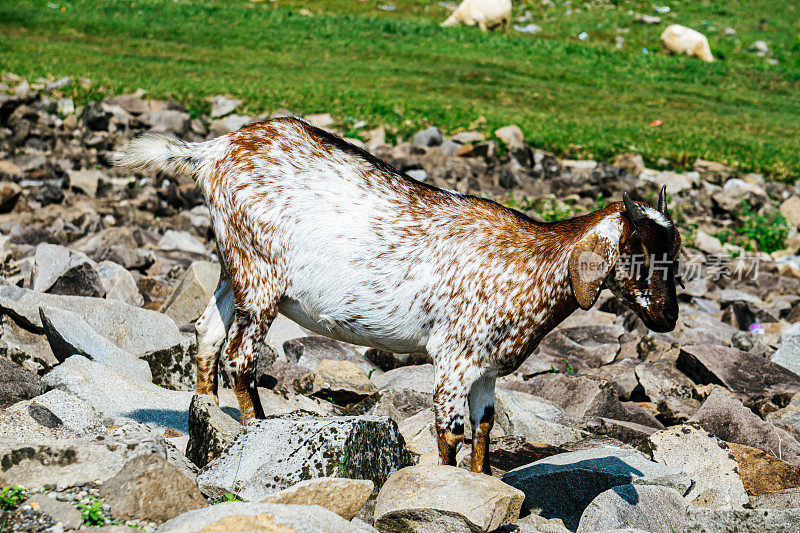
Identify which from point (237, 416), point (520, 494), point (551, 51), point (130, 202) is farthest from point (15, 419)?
point (551, 51)

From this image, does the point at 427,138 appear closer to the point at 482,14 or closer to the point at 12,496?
the point at 12,496

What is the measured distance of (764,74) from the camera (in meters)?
29.0

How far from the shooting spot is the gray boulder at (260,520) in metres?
3.54

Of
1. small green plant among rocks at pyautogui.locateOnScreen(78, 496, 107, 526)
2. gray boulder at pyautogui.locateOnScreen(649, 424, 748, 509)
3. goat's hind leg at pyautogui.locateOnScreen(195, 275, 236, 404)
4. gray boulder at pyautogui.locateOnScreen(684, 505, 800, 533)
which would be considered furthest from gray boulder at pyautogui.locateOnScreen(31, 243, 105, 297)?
gray boulder at pyautogui.locateOnScreen(684, 505, 800, 533)

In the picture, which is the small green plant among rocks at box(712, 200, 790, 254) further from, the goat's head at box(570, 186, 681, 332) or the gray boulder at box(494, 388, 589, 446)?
the goat's head at box(570, 186, 681, 332)

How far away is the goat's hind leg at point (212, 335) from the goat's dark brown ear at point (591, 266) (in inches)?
96.3

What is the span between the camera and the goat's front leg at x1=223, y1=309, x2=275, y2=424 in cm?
536

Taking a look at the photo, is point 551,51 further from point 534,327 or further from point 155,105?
point 534,327

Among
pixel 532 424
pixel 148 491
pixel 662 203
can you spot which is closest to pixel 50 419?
pixel 148 491

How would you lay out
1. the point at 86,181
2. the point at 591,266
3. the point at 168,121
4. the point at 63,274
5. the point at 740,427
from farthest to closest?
1. the point at 168,121
2. the point at 86,181
3. the point at 63,274
4. the point at 740,427
5. the point at 591,266

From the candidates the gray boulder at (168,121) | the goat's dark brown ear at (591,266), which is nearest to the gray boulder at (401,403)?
the goat's dark brown ear at (591,266)

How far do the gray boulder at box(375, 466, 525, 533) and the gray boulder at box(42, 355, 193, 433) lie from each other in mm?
1925

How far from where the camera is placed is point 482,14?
33000 mm

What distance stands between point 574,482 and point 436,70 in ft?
71.8
